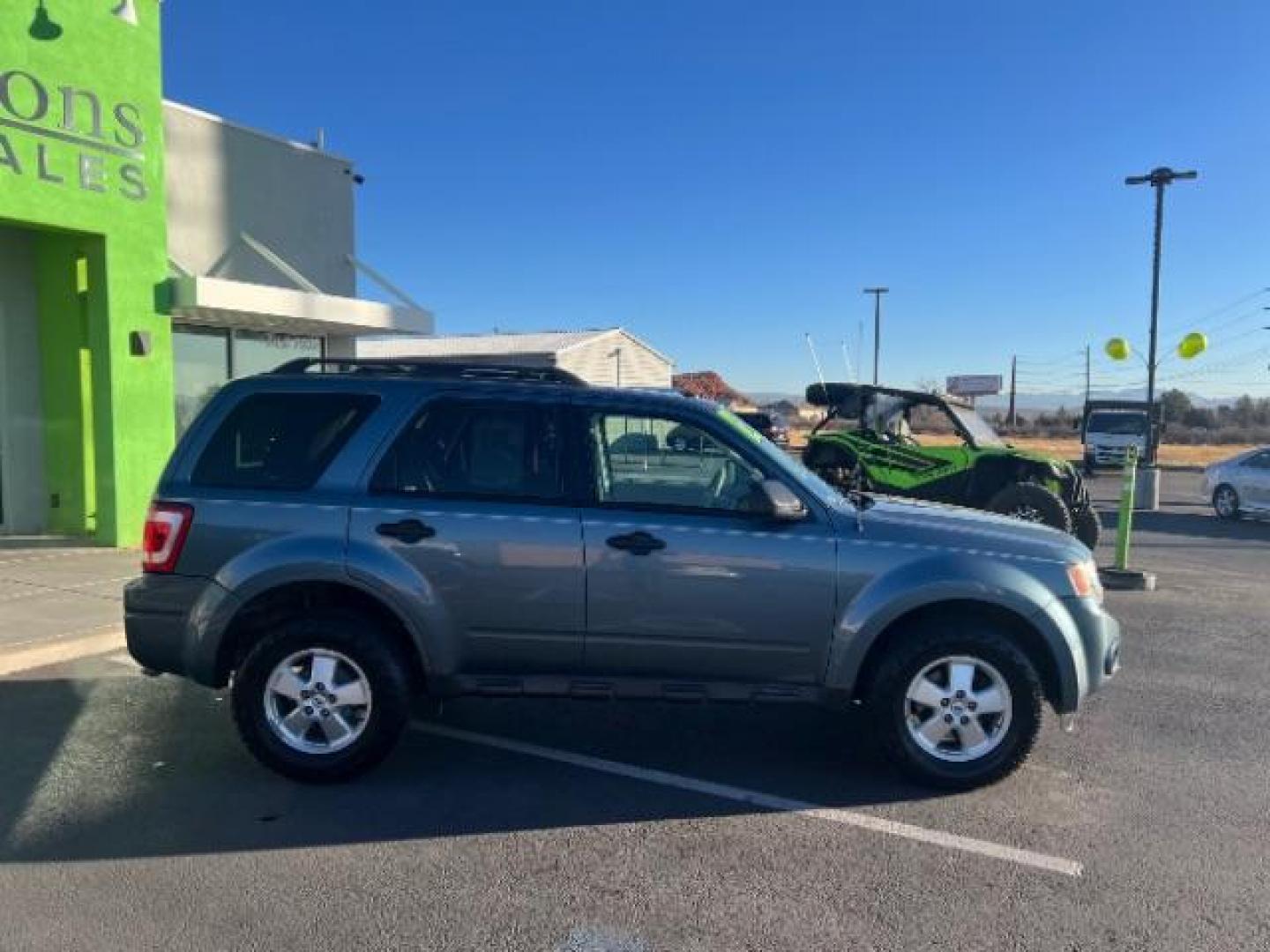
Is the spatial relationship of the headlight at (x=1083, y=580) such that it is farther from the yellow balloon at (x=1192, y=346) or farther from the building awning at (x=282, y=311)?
the yellow balloon at (x=1192, y=346)

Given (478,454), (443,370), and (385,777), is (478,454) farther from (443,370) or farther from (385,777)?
(385,777)

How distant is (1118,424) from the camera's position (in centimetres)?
3070

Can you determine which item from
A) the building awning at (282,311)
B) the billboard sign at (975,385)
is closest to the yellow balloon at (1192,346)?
the building awning at (282,311)

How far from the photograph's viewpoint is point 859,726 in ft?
17.8

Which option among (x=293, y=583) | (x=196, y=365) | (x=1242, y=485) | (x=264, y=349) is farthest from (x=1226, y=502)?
(x=293, y=583)

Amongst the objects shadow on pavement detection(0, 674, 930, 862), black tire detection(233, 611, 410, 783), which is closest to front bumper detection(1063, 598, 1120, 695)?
shadow on pavement detection(0, 674, 930, 862)

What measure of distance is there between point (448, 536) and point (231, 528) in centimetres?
100

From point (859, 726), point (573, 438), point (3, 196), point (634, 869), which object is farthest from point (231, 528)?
point (3, 196)

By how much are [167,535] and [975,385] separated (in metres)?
93.4

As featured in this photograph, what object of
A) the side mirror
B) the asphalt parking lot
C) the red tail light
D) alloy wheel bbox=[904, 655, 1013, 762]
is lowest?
the asphalt parking lot

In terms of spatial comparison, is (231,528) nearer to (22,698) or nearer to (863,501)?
(22,698)

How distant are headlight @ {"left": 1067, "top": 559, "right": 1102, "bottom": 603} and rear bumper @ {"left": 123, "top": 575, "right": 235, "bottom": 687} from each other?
12.7 ft

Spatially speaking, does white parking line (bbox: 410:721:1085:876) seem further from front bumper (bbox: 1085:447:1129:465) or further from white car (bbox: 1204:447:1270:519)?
front bumper (bbox: 1085:447:1129:465)

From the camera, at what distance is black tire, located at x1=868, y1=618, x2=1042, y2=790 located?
4418mm
